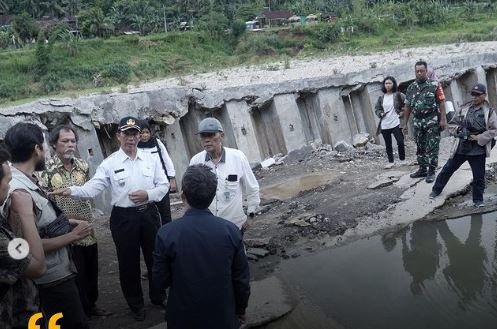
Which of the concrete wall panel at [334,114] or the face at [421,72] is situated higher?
the face at [421,72]

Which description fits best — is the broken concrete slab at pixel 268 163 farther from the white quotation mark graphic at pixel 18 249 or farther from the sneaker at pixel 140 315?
the white quotation mark graphic at pixel 18 249

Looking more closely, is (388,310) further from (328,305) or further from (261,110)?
(261,110)

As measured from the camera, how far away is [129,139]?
404cm

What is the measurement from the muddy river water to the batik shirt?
196 centimetres

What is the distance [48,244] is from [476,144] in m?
5.05

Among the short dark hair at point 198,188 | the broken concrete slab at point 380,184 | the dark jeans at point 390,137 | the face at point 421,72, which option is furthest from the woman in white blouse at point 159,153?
the dark jeans at point 390,137

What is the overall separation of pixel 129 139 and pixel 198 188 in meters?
1.52

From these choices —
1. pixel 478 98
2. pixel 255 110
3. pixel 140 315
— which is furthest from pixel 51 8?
pixel 140 315

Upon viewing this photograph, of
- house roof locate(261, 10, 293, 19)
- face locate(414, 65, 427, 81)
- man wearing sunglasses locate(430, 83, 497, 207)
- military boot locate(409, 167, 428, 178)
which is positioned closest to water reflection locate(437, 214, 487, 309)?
man wearing sunglasses locate(430, 83, 497, 207)

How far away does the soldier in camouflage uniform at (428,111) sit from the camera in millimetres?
7086

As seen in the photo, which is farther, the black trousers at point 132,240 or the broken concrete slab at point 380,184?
the broken concrete slab at point 380,184

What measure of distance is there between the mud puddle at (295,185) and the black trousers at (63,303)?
15.7ft

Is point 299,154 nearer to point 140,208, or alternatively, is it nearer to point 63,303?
point 140,208

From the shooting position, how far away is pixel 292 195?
25.6ft
